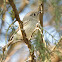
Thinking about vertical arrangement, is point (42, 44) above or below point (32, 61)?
above

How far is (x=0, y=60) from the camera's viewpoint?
1144 mm

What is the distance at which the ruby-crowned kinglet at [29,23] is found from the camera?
5.05 feet

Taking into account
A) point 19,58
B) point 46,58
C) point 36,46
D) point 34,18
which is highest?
point 34,18

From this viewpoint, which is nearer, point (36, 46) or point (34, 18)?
point (36, 46)

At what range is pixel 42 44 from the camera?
1063mm

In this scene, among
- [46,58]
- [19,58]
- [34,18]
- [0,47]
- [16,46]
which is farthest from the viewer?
[16,46]

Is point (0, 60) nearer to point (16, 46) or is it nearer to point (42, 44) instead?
point (42, 44)

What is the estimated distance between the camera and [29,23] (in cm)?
170

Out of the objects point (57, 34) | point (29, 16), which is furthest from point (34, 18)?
point (57, 34)

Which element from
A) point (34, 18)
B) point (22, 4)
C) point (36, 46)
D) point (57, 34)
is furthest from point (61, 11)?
point (22, 4)

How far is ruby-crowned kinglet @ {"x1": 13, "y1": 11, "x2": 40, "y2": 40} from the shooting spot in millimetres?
1538

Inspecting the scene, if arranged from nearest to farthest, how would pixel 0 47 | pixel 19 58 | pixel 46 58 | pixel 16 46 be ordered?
pixel 46 58, pixel 0 47, pixel 19 58, pixel 16 46

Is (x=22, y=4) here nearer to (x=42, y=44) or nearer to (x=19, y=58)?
(x=19, y=58)

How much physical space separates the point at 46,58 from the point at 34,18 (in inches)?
36.1
